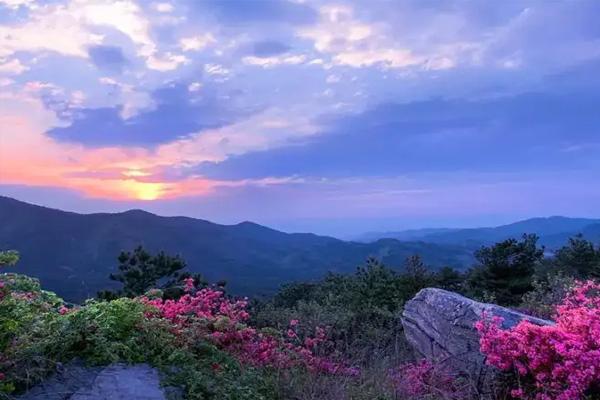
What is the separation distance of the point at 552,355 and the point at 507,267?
41.7ft

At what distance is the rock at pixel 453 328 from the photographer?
6.12m

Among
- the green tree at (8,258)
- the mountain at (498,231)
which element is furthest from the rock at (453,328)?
the mountain at (498,231)

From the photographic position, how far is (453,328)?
6.83m

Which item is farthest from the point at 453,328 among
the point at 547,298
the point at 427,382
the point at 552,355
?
the point at 547,298

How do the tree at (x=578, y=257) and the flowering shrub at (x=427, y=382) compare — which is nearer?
the flowering shrub at (x=427, y=382)

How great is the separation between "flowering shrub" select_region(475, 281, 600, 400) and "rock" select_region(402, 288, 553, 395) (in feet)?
1.61

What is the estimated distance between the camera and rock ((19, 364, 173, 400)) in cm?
406

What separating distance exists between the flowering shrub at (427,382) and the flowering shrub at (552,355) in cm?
53

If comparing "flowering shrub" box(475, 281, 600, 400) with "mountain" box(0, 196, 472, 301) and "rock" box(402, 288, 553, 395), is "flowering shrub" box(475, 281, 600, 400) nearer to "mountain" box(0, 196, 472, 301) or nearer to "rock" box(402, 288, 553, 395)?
"rock" box(402, 288, 553, 395)

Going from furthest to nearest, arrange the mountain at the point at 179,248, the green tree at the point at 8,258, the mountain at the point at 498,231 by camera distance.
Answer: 1. the mountain at the point at 498,231
2. the mountain at the point at 179,248
3. the green tree at the point at 8,258

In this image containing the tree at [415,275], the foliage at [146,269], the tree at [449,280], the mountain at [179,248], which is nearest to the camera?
the tree at [415,275]

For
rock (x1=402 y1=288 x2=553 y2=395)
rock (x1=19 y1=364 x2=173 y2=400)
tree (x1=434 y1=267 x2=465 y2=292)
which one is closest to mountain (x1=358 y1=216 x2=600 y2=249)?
tree (x1=434 y1=267 x2=465 y2=292)

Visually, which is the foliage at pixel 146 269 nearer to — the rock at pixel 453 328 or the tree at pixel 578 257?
the rock at pixel 453 328

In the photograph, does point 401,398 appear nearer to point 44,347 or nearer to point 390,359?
point 390,359
